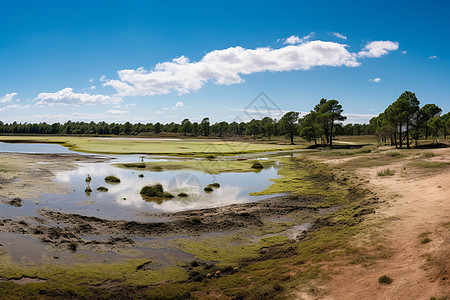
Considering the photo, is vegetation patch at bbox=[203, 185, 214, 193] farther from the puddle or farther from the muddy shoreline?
the puddle

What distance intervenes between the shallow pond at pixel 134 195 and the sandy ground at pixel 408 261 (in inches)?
495

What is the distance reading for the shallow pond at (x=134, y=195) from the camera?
841 inches

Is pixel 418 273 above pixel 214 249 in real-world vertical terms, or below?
above

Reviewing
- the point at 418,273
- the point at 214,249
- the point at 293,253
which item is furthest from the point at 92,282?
the point at 418,273

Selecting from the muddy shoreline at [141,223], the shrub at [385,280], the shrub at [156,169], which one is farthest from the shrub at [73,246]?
the shrub at [156,169]

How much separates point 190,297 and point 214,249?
449 centimetres

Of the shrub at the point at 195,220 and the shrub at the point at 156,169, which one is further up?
the shrub at the point at 156,169

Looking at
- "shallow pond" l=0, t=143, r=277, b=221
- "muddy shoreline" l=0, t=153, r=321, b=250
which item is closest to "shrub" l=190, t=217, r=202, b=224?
"muddy shoreline" l=0, t=153, r=321, b=250

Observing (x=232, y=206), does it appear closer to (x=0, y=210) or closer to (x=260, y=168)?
(x=0, y=210)

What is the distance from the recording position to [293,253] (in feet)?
43.7

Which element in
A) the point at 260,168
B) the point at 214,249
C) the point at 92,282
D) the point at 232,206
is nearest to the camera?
the point at 92,282

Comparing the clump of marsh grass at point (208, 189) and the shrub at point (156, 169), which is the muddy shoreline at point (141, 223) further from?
the shrub at point (156, 169)

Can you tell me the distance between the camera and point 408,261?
10477 millimetres

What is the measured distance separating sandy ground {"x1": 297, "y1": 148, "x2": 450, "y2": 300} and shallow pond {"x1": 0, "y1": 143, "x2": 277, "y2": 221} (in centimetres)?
1257
